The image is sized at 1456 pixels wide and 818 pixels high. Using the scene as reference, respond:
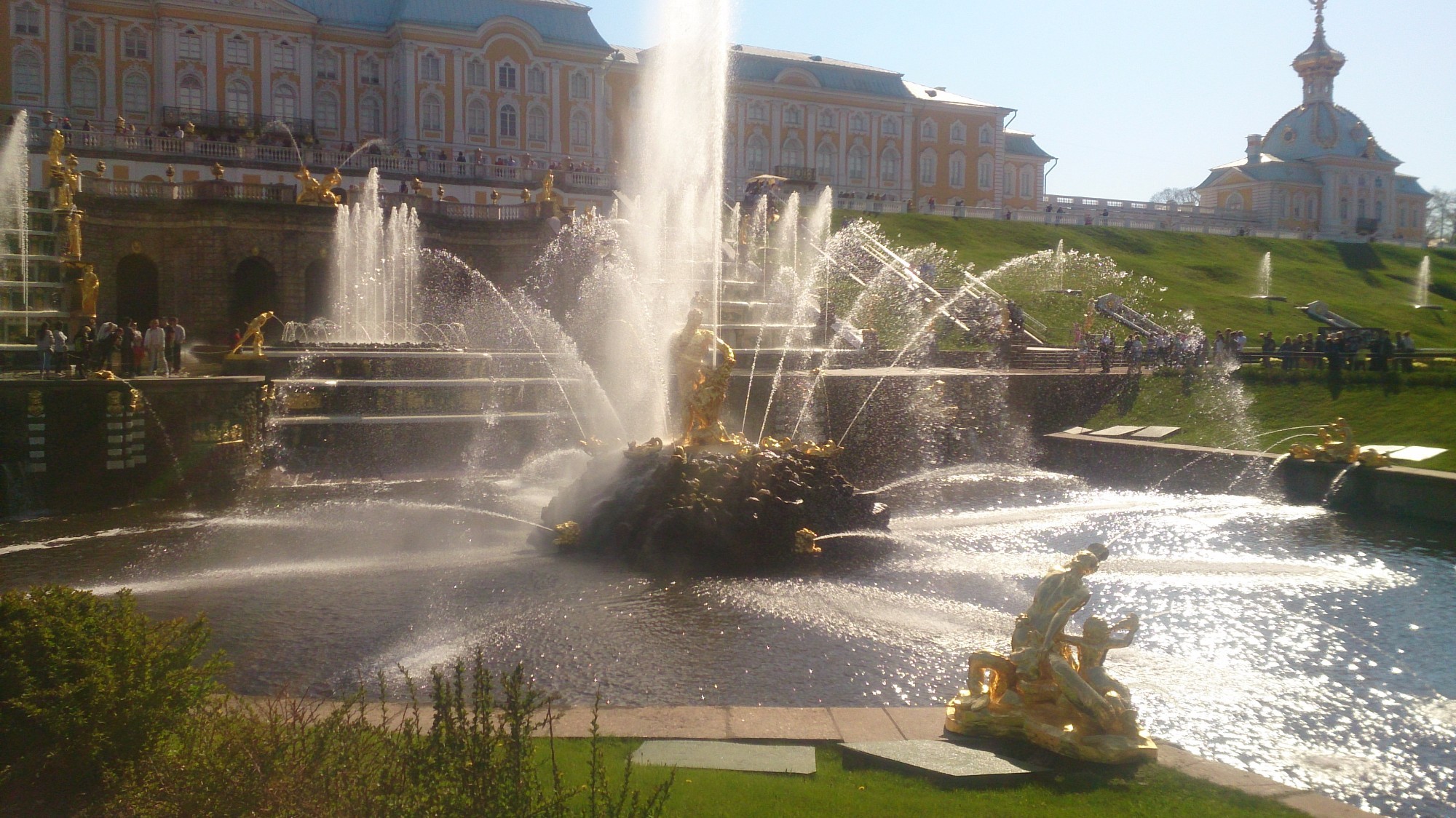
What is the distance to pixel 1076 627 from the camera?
378 inches

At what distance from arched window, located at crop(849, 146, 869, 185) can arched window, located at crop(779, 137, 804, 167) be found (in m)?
3.71

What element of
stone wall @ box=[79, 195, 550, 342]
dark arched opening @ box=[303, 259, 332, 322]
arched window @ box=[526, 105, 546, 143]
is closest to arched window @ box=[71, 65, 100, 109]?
arched window @ box=[526, 105, 546, 143]

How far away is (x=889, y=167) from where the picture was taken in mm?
70438

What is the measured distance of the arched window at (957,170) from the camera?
72562 millimetres

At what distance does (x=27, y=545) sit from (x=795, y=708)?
35.4 feet

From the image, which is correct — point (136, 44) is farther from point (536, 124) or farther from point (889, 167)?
point (889, 167)

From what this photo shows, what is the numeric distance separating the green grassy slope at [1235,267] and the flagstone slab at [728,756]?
1401 inches

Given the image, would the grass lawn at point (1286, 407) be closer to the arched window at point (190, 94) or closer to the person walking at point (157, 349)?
the person walking at point (157, 349)

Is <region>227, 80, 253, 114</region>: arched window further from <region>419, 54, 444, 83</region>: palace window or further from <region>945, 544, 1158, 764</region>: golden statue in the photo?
<region>945, 544, 1158, 764</region>: golden statue

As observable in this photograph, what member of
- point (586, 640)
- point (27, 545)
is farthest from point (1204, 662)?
point (27, 545)

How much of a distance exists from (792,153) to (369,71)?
1002 inches

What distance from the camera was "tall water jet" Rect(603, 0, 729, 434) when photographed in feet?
57.1

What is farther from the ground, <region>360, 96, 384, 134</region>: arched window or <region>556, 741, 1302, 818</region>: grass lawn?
<region>360, 96, 384, 134</region>: arched window

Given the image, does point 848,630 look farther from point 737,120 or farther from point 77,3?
point 737,120
